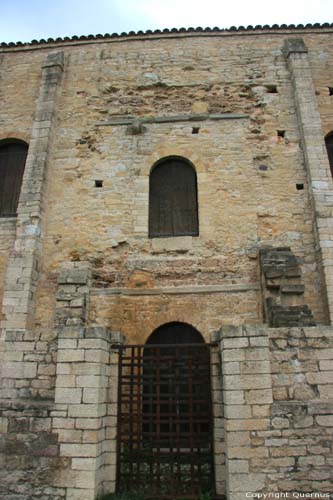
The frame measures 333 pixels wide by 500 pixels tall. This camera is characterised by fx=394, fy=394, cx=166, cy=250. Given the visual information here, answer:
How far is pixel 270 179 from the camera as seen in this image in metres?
8.72

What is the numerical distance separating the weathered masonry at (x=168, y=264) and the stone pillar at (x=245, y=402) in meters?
0.02

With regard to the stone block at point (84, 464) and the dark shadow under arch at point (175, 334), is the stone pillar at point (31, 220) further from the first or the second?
the stone block at point (84, 464)

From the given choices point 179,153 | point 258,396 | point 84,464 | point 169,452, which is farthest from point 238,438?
point 179,153

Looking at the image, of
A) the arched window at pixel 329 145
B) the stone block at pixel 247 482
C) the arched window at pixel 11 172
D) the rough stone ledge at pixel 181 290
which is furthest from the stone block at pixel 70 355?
the arched window at pixel 329 145

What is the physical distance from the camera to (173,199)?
8.79 m

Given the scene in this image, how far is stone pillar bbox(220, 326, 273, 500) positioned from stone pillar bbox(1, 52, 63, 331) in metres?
4.40

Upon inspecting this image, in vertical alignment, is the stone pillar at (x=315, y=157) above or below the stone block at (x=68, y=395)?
above

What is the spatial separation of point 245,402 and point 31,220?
5.79 meters

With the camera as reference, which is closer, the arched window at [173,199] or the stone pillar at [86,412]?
the stone pillar at [86,412]

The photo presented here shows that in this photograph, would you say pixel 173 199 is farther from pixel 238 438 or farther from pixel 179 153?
pixel 238 438

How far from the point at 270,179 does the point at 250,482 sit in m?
6.10

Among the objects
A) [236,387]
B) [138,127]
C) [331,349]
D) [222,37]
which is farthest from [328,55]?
[236,387]

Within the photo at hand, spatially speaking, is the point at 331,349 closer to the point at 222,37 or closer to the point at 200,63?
the point at 200,63

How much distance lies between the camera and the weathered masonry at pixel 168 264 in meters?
4.85
